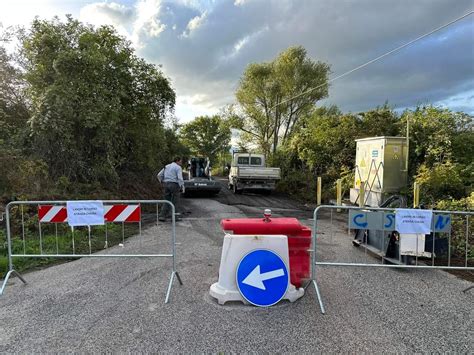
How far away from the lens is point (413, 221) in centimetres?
437

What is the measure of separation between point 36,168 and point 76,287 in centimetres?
Answer: 564

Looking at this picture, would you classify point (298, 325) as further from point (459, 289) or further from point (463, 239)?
point (463, 239)

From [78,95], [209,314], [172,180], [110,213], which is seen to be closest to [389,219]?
[209,314]

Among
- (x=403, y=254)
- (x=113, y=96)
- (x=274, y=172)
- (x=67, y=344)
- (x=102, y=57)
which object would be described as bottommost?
(x=67, y=344)

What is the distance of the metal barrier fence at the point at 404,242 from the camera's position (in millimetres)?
4395

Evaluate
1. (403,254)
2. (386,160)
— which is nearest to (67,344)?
(403,254)

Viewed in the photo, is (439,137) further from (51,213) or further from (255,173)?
(51,213)

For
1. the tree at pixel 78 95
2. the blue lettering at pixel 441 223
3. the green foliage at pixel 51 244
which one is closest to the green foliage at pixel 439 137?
the blue lettering at pixel 441 223

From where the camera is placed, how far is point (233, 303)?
13.3 ft

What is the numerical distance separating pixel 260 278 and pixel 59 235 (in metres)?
5.20

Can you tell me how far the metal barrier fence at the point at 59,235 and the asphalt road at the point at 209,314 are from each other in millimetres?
342

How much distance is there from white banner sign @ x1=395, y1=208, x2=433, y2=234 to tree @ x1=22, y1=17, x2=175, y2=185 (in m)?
8.59

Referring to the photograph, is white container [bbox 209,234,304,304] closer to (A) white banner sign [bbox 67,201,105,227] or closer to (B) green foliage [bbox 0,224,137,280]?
(A) white banner sign [bbox 67,201,105,227]

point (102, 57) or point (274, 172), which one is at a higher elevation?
point (102, 57)
